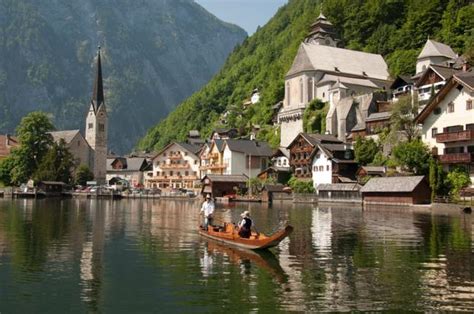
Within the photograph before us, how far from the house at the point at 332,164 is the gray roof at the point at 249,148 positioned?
1892 cm

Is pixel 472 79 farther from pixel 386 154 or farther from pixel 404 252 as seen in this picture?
pixel 404 252

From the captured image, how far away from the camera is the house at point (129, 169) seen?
140 m

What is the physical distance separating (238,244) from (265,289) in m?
9.52

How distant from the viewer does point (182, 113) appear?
7771 inches

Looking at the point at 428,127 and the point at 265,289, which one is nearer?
the point at 265,289

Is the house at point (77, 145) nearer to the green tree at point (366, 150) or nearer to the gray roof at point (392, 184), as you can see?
the green tree at point (366, 150)

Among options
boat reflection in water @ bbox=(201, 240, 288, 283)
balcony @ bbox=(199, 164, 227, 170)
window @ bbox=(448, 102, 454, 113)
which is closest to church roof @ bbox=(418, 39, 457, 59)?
window @ bbox=(448, 102, 454, 113)

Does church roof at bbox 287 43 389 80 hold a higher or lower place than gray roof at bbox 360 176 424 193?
higher

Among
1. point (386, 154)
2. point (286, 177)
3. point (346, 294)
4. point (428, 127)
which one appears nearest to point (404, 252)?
point (346, 294)

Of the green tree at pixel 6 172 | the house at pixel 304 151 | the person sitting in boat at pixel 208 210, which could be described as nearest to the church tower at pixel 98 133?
the green tree at pixel 6 172

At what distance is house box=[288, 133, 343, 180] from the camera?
9212cm

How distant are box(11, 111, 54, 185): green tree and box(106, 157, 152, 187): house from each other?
28.8m

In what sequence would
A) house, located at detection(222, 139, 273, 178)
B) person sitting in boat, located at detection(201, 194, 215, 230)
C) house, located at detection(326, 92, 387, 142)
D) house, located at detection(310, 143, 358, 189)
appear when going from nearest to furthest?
person sitting in boat, located at detection(201, 194, 215, 230), house, located at detection(310, 143, 358, 189), house, located at detection(326, 92, 387, 142), house, located at detection(222, 139, 273, 178)

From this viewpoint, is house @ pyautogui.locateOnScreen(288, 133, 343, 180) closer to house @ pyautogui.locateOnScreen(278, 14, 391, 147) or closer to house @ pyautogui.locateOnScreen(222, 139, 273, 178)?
house @ pyautogui.locateOnScreen(222, 139, 273, 178)
